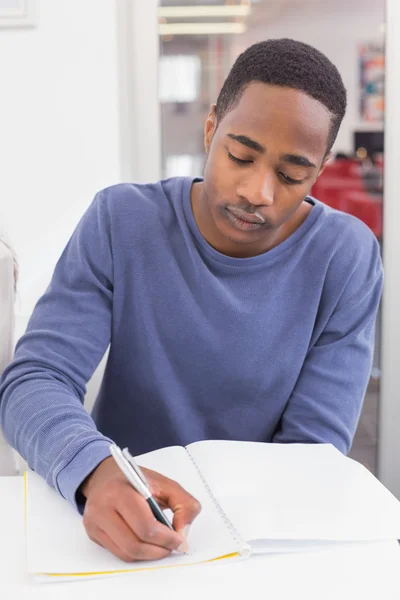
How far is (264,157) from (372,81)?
1275 millimetres

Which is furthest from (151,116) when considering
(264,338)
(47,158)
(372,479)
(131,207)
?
(372,479)

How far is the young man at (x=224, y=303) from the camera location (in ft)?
3.45

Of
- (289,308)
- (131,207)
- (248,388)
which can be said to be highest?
(131,207)

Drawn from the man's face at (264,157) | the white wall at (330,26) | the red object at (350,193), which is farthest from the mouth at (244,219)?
the red object at (350,193)

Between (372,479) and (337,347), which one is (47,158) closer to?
(337,347)

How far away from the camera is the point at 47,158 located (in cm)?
191

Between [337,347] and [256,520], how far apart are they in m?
0.46

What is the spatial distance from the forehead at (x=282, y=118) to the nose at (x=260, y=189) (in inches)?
1.6

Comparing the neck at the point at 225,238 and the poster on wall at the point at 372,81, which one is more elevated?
the poster on wall at the point at 372,81

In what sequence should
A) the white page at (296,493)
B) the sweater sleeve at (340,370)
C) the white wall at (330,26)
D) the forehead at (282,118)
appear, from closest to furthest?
the white page at (296,493) → the forehead at (282,118) → the sweater sleeve at (340,370) → the white wall at (330,26)

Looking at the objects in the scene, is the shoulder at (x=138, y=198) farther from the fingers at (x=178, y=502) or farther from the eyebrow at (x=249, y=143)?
the fingers at (x=178, y=502)

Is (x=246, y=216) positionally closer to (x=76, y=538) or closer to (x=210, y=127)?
(x=210, y=127)

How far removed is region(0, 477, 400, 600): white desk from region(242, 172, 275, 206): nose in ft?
1.53

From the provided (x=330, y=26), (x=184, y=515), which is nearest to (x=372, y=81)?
(x=330, y=26)
